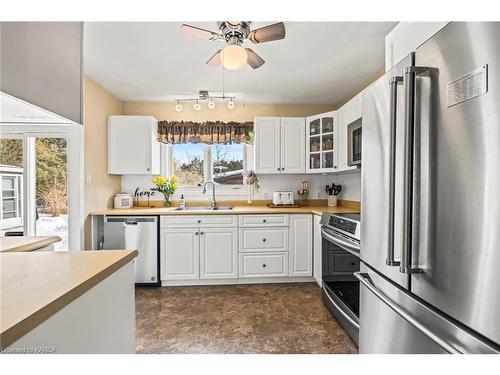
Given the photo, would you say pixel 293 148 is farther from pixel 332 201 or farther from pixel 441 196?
pixel 441 196

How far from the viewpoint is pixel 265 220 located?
3.37m

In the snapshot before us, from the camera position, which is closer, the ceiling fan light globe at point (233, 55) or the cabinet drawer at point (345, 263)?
the ceiling fan light globe at point (233, 55)

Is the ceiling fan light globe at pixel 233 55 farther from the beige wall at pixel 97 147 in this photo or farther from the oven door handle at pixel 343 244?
the beige wall at pixel 97 147

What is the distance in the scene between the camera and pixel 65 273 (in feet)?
2.85

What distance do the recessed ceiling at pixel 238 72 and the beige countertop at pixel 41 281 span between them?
181 centimetres

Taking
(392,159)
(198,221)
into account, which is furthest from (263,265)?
(392,159)

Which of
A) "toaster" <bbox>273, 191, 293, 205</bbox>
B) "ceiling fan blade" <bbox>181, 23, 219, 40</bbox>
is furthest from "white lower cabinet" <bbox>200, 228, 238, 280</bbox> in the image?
"ceiling fan blade" <bbox>181, 23, 219, 40</bbox>

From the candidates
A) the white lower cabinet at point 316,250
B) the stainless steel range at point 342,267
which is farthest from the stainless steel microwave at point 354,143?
the white lower cabinet at point 316,250

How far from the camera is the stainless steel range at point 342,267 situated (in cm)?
208

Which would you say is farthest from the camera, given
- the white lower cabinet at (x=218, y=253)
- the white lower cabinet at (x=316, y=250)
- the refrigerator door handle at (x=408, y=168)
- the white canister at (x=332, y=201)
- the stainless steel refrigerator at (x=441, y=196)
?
the white canister at (x=332, y=201)

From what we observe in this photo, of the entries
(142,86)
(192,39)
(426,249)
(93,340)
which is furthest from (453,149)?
(142,86)

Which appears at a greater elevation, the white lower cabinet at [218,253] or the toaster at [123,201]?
the toaster at [123,201]

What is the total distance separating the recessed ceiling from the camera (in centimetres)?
217
